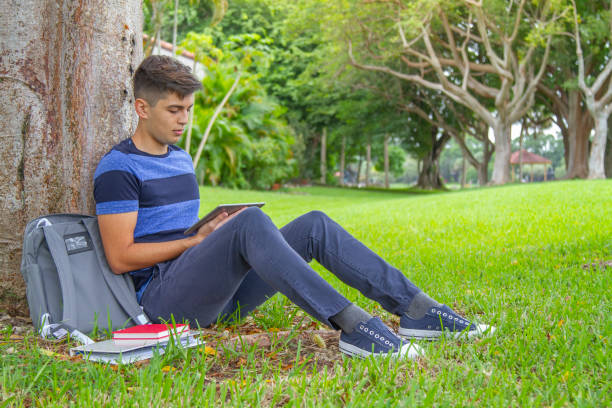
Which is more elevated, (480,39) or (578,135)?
(480,39)

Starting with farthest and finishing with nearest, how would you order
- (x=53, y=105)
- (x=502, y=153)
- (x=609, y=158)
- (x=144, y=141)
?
(x=609, y=158)
(x=502, y=153)
(x=53, y=105)
(x=144, y=141)

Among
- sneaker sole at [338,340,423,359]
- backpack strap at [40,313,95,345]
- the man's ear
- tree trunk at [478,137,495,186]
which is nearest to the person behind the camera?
sneaker sole at [338,340,423,359]

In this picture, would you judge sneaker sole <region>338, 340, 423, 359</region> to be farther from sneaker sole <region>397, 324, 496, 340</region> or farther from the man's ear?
the man's ear

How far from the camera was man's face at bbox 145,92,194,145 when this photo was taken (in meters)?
3.00

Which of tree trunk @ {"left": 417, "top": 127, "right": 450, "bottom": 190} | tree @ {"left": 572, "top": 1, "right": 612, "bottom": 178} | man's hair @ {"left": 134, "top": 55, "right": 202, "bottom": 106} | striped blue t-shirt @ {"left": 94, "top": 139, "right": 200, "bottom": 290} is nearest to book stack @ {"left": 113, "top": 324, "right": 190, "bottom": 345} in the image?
striped blue t-shirt @ {"left": 94, "top": 139, "right": 200, "bottom": 290}

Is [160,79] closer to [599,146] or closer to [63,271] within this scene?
[63,271]

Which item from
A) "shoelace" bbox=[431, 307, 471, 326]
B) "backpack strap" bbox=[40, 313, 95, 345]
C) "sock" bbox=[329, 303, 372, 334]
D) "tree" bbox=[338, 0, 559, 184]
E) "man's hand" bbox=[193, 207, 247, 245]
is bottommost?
"backpack strap" bbox=[40, 313, 95, 345]

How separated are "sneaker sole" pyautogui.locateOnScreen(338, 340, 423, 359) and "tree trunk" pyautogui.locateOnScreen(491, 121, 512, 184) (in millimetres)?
21468

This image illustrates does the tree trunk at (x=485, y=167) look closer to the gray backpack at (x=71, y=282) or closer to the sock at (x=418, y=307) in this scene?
the sock at (x=418, y=307)

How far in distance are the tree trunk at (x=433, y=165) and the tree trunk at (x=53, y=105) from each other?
3200 centimetres

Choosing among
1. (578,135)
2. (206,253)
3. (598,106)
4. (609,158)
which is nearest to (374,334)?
(206,253)

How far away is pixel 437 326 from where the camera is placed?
9.11 feet

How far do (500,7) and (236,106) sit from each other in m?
11.1

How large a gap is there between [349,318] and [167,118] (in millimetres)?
1458
